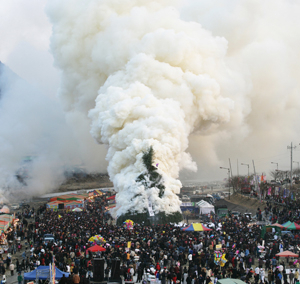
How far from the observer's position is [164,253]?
26703 mm

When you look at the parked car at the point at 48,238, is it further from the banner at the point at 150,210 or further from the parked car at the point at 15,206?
the parked car at the point at 15,206

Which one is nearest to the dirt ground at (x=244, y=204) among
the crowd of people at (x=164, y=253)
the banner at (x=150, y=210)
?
the crowd of people at (x=164, y=253)

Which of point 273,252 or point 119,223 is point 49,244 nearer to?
point 119,223

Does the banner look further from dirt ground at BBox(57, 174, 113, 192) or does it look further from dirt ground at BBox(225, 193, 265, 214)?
dirt ground at BBox(57, 174, 113, 192)

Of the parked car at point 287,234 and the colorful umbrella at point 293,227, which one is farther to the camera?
the colorful umbrella at point 293,227

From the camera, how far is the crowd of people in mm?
22875

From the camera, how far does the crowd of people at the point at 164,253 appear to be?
22.9 metres

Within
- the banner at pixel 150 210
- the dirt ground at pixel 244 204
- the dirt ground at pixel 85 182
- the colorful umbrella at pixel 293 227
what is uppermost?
the dirt ground at pixel 85 182

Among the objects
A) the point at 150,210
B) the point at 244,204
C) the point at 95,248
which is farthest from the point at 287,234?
the point at 244,204

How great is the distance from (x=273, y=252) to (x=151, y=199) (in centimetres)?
1671

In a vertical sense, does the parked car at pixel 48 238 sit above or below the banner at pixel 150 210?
below

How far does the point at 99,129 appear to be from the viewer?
51.7 metres

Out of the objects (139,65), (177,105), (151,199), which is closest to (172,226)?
(151,199)

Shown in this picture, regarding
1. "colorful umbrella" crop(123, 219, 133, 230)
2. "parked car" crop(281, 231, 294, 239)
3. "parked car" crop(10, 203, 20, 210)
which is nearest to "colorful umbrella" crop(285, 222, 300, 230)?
"parked car" crop(281, 231, 294, 239)
